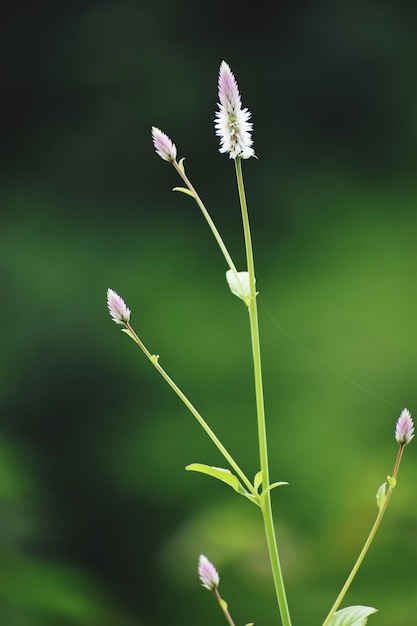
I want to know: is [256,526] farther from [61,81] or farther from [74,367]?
[61,81]

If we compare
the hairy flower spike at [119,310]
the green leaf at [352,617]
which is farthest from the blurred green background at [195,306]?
the hairy flower spike at [119,310]

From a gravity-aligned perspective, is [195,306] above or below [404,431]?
above

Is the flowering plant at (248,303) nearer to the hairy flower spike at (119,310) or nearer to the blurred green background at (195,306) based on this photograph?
the hairy flower spike at (119,310)

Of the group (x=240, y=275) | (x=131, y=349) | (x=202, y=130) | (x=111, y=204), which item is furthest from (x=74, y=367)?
(x=240, y=275)

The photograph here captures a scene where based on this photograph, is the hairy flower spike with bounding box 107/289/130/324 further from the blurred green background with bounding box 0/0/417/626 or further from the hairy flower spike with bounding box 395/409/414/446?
the blurred green background with bounding box 0/0/417/626

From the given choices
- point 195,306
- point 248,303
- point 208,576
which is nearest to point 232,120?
point 248,303

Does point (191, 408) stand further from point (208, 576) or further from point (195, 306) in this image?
point (195, 306)
